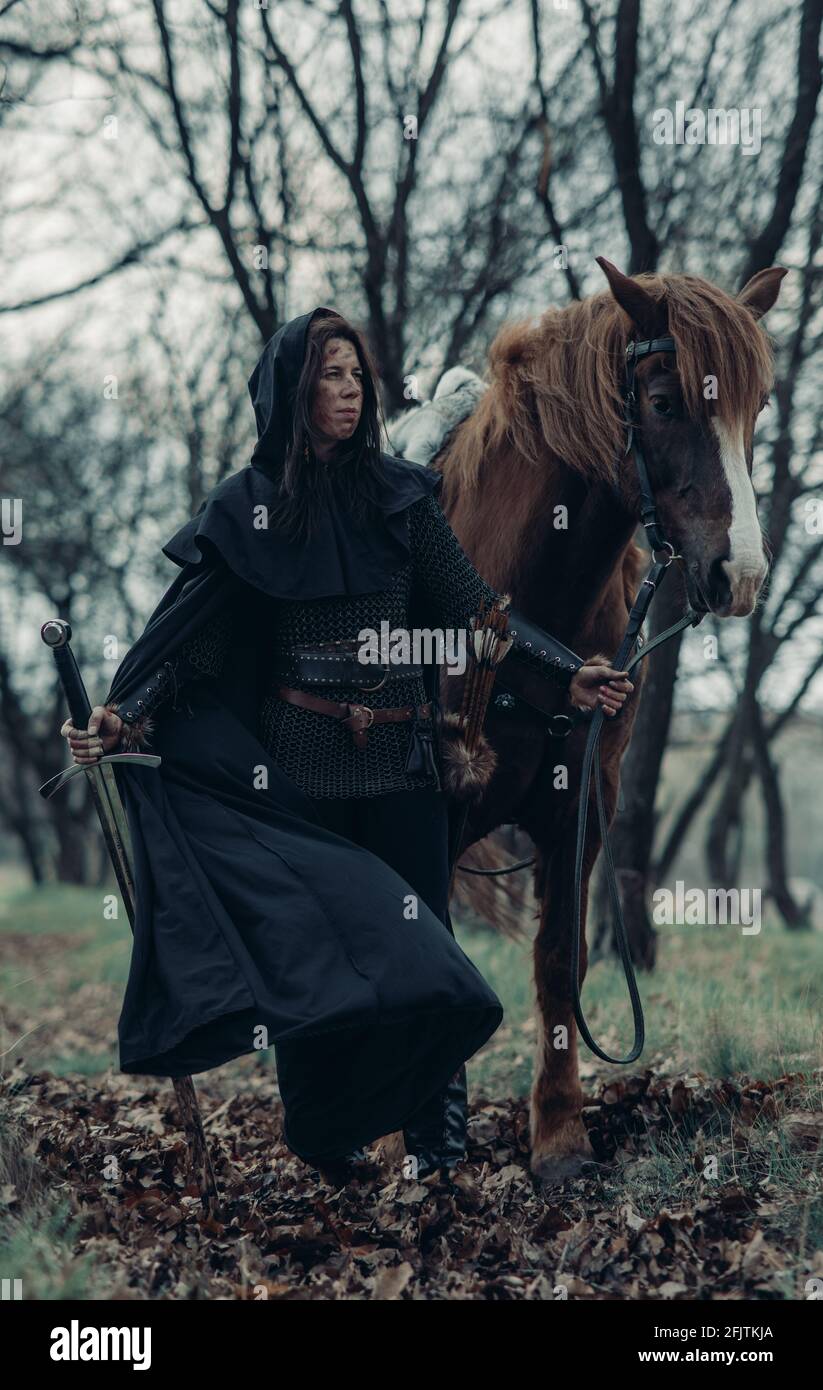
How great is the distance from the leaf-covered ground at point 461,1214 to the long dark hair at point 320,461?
2002mm

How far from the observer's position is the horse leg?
390 cm

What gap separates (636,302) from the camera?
3.64 meters

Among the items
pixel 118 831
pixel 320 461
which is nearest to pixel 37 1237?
pixel 118 831

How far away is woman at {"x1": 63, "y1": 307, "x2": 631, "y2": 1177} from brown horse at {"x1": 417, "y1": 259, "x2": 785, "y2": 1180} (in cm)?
32

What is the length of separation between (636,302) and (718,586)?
0.93 m

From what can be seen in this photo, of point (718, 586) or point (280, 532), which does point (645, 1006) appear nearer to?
point (718, 586)

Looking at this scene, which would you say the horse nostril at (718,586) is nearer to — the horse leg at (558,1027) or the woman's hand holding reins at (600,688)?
the woman's hand holding reins at (600,688)

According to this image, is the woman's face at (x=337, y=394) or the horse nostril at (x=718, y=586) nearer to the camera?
→ the horse nostril at (x=718, y=586)

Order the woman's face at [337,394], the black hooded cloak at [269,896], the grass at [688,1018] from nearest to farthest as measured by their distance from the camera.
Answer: the black hooded cloak at [269,896] → the woman's face at [337,394] → the grass at [688,1018]

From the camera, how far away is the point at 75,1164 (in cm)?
386

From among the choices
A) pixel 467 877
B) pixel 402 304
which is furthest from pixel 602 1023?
pixel 402 304

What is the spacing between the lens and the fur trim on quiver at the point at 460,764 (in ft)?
12.1

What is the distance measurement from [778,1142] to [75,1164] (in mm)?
2177

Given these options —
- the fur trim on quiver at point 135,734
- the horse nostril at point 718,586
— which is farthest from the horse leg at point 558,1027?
the fur trim on quiver at point 135,734
